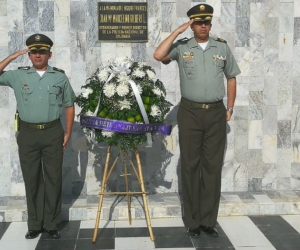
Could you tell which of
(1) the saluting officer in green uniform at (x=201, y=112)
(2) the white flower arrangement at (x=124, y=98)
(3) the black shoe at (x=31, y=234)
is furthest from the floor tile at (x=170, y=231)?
(3) the black shoe at (x=31, y=234)

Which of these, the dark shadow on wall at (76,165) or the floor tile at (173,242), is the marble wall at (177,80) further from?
the floor tile at (173,242)

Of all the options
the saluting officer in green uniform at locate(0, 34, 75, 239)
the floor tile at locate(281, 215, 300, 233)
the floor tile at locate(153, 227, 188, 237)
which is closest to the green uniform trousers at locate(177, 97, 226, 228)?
the floor tile at locate(153, 227, 188, 237)

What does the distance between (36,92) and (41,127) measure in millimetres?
320

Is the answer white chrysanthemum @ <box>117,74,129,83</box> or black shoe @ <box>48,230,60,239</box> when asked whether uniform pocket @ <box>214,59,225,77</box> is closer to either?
white chrysanthemum @ <box>117,74,129,83</box>

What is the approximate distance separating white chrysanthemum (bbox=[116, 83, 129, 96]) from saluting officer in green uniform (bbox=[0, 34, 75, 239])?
0.60 meters

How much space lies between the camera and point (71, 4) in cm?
663

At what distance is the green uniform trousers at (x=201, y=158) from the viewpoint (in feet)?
18.4

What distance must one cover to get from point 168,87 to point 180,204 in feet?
4.36

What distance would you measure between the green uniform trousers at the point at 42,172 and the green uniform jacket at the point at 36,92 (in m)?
0.13

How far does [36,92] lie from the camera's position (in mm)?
5457

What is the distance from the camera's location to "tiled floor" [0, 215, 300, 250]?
5363 mm

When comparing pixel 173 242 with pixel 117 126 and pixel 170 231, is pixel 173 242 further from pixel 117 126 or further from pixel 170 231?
pixel 117 126

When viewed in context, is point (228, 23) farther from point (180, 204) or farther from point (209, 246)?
point (209, 246)

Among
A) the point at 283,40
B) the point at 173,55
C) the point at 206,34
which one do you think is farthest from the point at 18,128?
the point at 283,40
